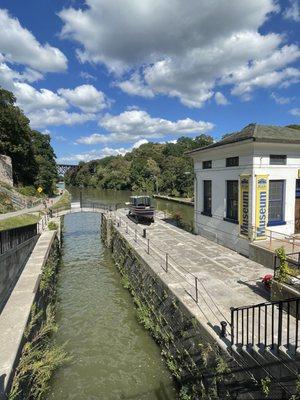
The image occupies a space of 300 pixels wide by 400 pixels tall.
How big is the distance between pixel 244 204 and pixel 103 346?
860 centimetres

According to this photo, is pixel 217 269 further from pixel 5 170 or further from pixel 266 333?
pixel 5 170

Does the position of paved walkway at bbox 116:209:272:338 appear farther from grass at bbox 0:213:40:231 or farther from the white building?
grass at bbox 0:213:40:231

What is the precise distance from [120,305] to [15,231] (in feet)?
18.6

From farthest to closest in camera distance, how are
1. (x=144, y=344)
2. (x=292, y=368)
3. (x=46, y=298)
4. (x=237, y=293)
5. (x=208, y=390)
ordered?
(x=46, y=298), (x=144, y=344), (x=237, y=293), (x=208, y=390), (x=292, y=368)

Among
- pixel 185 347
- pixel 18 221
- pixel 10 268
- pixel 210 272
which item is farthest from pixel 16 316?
pixel 18 221

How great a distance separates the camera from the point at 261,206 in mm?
12906

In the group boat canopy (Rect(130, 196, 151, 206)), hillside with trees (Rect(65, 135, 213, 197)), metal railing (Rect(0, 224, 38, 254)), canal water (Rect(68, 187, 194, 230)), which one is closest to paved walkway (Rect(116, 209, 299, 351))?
metal railing (Rect(0, 224, 38, 254))

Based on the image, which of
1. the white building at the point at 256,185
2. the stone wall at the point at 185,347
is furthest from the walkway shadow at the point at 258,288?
the white building at the point at 256,185

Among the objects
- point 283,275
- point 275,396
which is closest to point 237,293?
point 283,275

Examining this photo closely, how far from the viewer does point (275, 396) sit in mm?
5082

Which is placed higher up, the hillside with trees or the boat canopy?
the hillside with trees

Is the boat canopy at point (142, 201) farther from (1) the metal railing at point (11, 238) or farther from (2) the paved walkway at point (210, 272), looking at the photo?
(1) the metal railing at point (11, 238)

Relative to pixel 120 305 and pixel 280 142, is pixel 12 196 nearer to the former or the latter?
pixel 120 305

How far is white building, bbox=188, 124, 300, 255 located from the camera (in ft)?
→ 42.0
